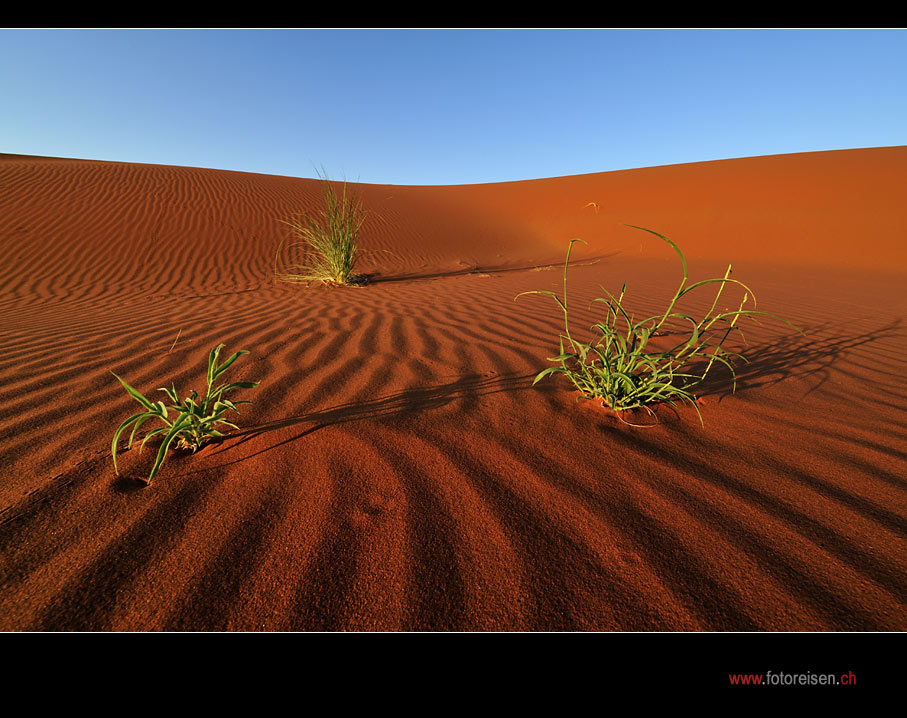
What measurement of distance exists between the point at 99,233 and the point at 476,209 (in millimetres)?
13967

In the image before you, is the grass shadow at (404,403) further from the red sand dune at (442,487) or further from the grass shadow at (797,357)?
the grass shadow at (797,357)

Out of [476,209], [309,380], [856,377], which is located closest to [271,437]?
[309,380]

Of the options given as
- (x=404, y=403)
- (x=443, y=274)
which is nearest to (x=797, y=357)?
(x=404, y=403)

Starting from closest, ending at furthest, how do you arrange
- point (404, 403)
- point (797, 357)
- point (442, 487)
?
1. point (442, 487)
2. point (404, 403)
3. point (797, 357)

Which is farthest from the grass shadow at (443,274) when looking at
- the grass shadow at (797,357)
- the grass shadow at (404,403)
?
the grass shadow at (797,357)

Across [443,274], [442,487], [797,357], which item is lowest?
[442,487]

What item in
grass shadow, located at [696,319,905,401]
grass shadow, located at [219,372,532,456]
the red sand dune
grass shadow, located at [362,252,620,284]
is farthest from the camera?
grass shadow, located at [362,252,620,284]

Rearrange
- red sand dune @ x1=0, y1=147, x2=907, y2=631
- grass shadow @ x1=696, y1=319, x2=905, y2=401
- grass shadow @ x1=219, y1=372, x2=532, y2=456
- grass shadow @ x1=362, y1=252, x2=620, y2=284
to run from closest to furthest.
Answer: red sand dune @ x1=0, y1=147, x2=907, y2=631 → grass shadow @ x1=219, y1=372, x2=532, y2=456 → grass shadow @ x1=696, y1=319, x2=905, y2=401 → grass shadow @ x1=362, y1=252, x2=620, y2=284

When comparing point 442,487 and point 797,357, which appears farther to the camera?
point 797,357

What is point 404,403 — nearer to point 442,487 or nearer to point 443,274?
point 442,487

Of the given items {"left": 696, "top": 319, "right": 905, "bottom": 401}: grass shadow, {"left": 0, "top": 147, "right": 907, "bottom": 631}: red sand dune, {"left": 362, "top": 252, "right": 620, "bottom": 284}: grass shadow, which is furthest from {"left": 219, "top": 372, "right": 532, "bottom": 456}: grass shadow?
{"left": 362, "top": 252, "right": 620, "bottom": 284}: grass shadow

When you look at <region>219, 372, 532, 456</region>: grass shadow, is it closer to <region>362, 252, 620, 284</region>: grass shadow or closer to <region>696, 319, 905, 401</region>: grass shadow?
<region>696, 319, 905, 401</region>: grass shadow
